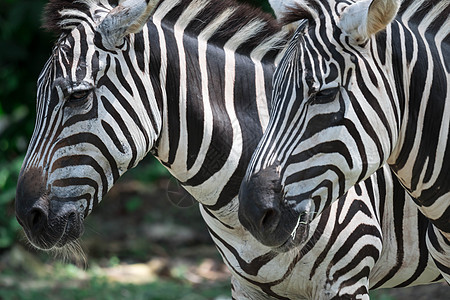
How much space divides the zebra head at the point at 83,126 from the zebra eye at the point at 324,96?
3.40 ft

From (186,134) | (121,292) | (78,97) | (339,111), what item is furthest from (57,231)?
(121,292)

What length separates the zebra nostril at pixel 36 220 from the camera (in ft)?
10.5

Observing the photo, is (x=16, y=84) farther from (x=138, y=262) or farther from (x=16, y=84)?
(x=138, y=262)

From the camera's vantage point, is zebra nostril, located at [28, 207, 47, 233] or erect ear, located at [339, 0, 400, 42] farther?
zebra nostril, located at [28, 207, 47, 233]

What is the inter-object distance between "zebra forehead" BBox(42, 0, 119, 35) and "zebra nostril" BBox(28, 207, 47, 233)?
971 mm

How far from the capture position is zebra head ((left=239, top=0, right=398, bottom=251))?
8.70 feet

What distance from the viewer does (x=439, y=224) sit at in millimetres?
3018

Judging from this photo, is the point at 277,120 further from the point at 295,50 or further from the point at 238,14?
the point at 238,14

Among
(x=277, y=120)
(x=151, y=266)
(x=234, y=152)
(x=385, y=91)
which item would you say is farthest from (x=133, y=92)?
(x=151, y=266)

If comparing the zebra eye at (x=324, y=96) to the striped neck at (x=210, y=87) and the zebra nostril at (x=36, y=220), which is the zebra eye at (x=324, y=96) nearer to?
the striped neck at (x=210, y=87)

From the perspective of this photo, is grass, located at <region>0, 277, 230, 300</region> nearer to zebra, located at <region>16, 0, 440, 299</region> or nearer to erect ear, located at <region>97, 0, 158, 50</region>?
zebra, located at <region>16, 0, 440, 299</region>

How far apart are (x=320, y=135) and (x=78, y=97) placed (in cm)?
129

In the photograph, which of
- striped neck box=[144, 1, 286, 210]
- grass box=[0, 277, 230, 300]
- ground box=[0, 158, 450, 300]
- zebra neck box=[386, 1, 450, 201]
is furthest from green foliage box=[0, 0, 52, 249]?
zebra neck box=[386, 1, 450, 201]

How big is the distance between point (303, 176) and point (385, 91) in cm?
49
